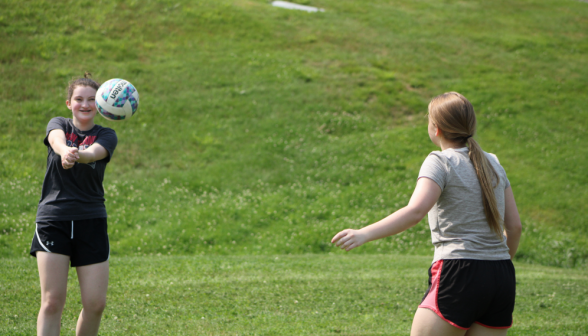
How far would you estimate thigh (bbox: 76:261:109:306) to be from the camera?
371 cm

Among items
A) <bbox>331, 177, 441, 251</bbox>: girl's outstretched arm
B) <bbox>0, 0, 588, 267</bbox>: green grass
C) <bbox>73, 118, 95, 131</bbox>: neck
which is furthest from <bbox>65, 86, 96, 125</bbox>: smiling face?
<bbox>0, 0, 588, 267</bbox>: green grass

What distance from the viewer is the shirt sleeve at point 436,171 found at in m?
2.71

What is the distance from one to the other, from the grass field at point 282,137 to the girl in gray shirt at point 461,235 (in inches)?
127

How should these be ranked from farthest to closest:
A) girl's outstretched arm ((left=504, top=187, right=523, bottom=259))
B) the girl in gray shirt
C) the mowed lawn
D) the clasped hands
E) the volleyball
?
1. the mowed lawn
2. the volleyball
3. the clasped hands
4. girl's outstretched arm ((left=504, top=187, right=523, bottom=259))
5. the girl in gray shirt

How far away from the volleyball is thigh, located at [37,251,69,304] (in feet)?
5.52

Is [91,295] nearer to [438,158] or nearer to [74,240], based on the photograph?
[74,240]

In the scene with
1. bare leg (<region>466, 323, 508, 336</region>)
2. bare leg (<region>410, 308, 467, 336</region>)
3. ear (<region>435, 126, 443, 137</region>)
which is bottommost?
bare leg (<region>466, 323, 508, 336</region>)

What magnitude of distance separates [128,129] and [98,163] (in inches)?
542

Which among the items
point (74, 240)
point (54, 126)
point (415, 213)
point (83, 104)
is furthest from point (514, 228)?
point (54, 126)

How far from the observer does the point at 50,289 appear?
3607 mm

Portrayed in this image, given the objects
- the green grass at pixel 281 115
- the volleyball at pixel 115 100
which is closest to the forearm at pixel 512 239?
the volleyball at pixel 115 100

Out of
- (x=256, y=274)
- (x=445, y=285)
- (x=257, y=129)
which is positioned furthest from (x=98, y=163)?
(x=257, y=129)

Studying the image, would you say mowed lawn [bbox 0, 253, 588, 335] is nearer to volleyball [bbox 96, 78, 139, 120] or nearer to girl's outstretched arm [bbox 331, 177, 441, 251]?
volleyball [bbox 96, 78, 139, 120]

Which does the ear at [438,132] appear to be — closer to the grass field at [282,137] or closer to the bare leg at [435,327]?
the bare leg at [435,327]
